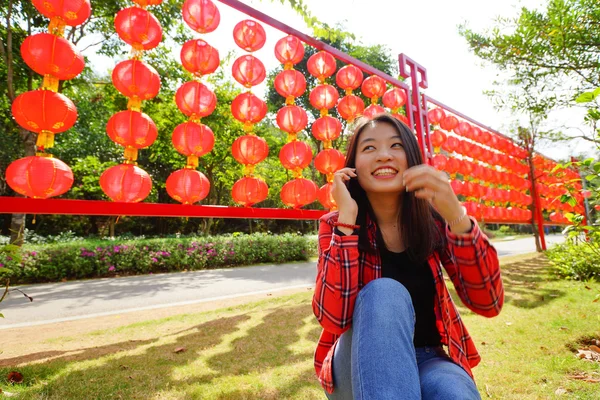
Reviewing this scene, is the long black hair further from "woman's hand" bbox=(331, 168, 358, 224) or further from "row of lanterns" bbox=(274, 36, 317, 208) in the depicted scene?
"row of lanterns" bbox=(274, 36, 317, 208)

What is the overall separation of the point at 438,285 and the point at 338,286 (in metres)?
0.46

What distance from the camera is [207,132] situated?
321 centimetres

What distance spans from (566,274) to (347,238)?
6884mm

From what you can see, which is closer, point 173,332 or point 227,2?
point 227,2

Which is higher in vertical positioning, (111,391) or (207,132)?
(207,132)

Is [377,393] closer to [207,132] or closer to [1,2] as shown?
[207,132]

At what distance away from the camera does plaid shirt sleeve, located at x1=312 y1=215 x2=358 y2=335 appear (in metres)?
1.24

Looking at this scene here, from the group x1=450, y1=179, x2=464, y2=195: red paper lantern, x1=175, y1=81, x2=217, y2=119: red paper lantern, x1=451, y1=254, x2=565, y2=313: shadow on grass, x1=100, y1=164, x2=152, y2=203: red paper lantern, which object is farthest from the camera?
x1=450, y1=179, x2=464, y2=195: red paper lantern

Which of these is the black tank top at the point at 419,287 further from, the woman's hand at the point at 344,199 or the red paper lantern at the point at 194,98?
the red paper lantern at the point at 194,98

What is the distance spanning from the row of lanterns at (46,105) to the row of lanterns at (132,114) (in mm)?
326

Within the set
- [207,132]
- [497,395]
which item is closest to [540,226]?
[497,395]

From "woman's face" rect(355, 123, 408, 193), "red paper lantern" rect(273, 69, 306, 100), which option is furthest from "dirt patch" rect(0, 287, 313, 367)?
"red paper lantern" rect(273, 69, 306, 100)

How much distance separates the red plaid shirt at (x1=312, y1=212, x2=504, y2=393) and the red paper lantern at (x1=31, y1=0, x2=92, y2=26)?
2666 mm

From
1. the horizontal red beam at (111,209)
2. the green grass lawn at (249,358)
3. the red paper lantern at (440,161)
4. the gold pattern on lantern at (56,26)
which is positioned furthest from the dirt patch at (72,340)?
the red paper lantern at (440,161)
